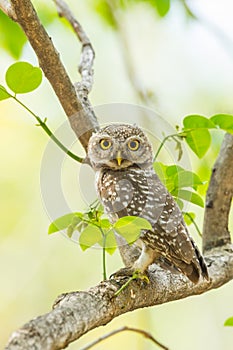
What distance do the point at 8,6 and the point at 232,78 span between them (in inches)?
99.7

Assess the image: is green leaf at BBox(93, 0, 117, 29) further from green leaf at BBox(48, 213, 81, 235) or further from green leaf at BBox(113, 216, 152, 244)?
green leaf at BBox(113, 216, 152, 244)

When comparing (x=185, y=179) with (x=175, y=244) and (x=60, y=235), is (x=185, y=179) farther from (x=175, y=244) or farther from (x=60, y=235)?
(x=60, y=235)

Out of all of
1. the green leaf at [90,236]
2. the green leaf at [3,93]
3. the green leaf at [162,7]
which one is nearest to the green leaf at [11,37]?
the green leaf at [162,7]

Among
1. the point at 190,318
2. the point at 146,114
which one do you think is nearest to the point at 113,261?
the point at 190,318

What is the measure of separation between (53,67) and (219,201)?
0.85m

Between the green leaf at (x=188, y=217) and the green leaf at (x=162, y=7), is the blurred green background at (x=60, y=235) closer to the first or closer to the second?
the green leaf at (x=162, y=7)

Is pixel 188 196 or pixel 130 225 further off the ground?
pixel 188 196

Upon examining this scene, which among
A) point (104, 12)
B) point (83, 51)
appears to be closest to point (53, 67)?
point (83, 51)

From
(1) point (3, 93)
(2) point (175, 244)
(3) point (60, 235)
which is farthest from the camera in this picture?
(3) point (60, 235)

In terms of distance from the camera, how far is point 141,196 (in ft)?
6.20

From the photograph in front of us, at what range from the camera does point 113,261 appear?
3.57 metres

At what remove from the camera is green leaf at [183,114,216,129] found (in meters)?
1.84

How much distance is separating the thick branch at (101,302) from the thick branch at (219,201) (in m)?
0.07

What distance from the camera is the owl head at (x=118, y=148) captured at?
206 cm
